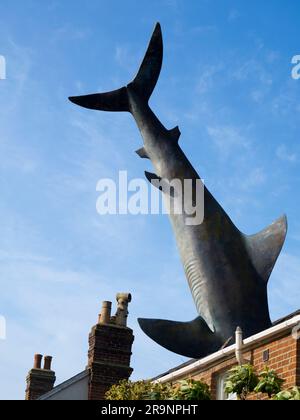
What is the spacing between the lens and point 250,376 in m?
11.4

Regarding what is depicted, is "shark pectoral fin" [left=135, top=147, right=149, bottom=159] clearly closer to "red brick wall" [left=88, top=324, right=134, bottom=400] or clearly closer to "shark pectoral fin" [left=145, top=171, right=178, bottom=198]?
"shark pectoral fin" [left=145, top=171, right=178, bottom=198]

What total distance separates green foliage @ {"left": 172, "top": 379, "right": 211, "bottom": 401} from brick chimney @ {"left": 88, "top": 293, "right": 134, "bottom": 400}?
20.3 feet

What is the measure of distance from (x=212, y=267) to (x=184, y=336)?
136 cm

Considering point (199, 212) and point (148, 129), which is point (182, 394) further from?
point (148, 129)

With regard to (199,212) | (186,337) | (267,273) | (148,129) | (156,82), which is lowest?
(186,337)

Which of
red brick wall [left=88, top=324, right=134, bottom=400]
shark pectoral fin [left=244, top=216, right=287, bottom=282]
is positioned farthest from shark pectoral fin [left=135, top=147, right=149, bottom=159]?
red brick wall [left=88, top=324, right=134, bottom=400]

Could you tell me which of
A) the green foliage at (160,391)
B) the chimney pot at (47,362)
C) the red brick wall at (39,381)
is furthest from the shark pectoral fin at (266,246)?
the chimney pot at (47,362)

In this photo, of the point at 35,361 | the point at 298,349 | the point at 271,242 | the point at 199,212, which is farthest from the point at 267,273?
the point at 35,361

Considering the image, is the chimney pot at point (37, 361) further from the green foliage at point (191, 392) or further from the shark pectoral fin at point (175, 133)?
the green foliage at point (191, 392)

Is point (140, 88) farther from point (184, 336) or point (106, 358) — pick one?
point (184, 336)

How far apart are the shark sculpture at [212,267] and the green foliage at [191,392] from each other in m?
3.94

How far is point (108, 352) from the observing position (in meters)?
18.0

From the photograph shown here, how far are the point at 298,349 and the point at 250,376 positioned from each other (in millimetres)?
1114

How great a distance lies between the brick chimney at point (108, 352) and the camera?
17.8 metres
